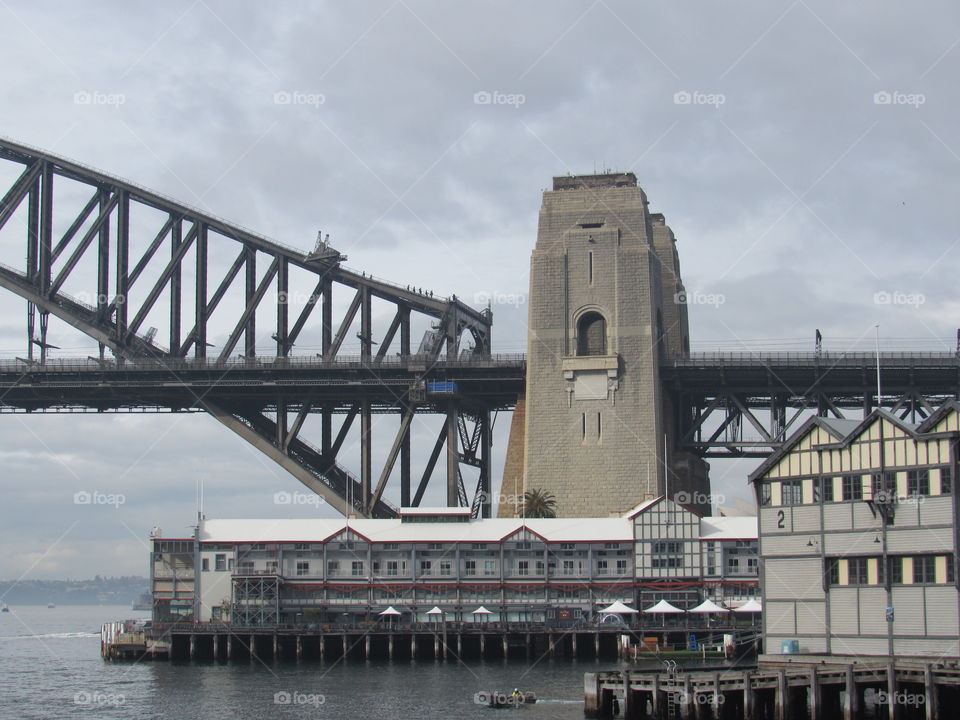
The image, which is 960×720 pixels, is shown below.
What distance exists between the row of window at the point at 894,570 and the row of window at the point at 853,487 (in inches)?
116

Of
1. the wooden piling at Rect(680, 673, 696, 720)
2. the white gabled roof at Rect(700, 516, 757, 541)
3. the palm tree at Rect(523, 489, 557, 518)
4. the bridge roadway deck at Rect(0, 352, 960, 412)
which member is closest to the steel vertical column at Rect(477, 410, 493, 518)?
the bridge roadway deck at Rect(0, 352, 960, 412)

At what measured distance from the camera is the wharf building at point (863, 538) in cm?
6850

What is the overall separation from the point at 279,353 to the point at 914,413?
60807 millimetres

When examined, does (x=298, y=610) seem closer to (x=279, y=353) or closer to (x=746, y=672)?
(x=279, y=353)

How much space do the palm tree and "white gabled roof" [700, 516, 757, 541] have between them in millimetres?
13856

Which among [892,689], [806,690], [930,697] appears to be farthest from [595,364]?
[930,697]

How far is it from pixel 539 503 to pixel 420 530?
11388 mm

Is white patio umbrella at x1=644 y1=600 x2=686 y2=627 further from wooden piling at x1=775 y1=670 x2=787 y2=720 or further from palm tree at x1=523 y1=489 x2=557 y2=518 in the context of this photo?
wooden piling at x1=775 y1=670 x2=787 y2=720

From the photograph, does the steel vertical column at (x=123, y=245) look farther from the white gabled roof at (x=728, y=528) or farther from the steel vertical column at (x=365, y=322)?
the white gabled roof at (x=728, y=528)

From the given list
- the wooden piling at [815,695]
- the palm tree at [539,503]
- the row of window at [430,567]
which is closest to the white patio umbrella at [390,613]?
the row of window at [430,567]

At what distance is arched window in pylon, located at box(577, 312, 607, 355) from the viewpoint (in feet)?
441

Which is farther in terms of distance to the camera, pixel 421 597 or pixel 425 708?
pixel 421 597

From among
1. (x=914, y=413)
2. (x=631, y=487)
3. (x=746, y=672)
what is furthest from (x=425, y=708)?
(x=914, y=413)

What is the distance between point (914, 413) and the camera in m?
134
